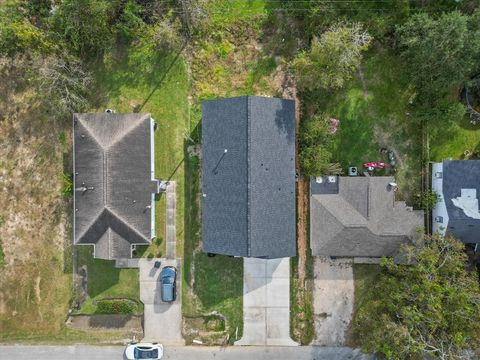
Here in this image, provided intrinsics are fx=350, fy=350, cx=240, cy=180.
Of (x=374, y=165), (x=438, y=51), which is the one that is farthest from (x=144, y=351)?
(x=438, y=51)

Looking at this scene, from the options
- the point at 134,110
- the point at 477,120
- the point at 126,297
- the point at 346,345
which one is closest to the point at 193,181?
the point at 134,110

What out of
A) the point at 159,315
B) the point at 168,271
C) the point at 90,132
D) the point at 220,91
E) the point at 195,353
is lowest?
the point at 195,353

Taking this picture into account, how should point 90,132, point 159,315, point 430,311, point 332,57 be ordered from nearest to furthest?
point 430,311, point 332,57, point 90,132, point 159,315

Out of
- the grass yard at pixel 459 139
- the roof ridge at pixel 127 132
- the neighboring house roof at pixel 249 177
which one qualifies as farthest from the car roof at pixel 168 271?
the grass yard at pixel 459 139

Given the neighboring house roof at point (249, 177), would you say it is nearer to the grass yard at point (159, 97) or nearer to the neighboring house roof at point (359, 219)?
the neighboring house roof at point (359, 219)

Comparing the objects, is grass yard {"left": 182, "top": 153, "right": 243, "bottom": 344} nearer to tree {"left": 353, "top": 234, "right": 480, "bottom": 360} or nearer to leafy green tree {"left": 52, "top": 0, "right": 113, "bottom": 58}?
tree {"left": 353, "top": 234, "right": 480, "bottom": 360}

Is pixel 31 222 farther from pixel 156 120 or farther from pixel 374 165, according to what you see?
pixel 374 165
